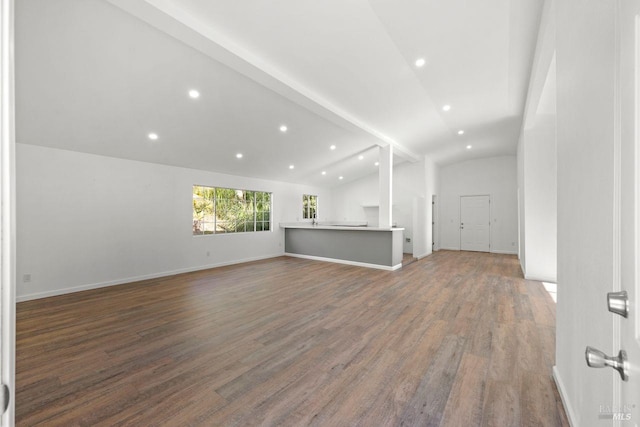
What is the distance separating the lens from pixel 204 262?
6289 millimetres

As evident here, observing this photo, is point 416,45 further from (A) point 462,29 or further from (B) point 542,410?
→ (B) point 542,410

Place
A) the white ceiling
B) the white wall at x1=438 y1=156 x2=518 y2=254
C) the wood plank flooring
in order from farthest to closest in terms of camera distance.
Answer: the white wall at x1=438 y1=156 x2=518 y2=254 → the white ceiling → the wood plank flooring

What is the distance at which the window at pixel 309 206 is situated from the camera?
9.41m

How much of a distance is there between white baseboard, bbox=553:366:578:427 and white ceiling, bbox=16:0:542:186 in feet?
10.8

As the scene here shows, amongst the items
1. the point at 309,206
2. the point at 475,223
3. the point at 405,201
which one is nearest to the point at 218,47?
the point at 309,206

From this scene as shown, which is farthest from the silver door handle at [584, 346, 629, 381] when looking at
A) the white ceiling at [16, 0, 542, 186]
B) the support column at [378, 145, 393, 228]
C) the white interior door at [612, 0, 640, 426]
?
the support column at [378, 145, 393, 228]

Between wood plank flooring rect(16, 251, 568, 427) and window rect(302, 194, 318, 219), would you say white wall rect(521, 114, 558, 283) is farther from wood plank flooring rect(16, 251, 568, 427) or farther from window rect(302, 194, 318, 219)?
window rect(302, 194, 318, 219)

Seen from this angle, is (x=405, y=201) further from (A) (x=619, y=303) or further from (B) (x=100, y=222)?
(A) (x=619, y=303)

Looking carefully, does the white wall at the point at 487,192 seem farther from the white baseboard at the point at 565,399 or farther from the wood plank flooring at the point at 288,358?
the white baseboard at the point at 565,399

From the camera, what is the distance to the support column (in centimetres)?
639

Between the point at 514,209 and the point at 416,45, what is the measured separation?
25.0 feet

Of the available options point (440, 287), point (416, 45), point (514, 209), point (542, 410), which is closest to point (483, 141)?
point (514, 209)

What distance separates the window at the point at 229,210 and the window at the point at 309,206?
64.7 inches

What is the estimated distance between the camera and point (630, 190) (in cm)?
60
